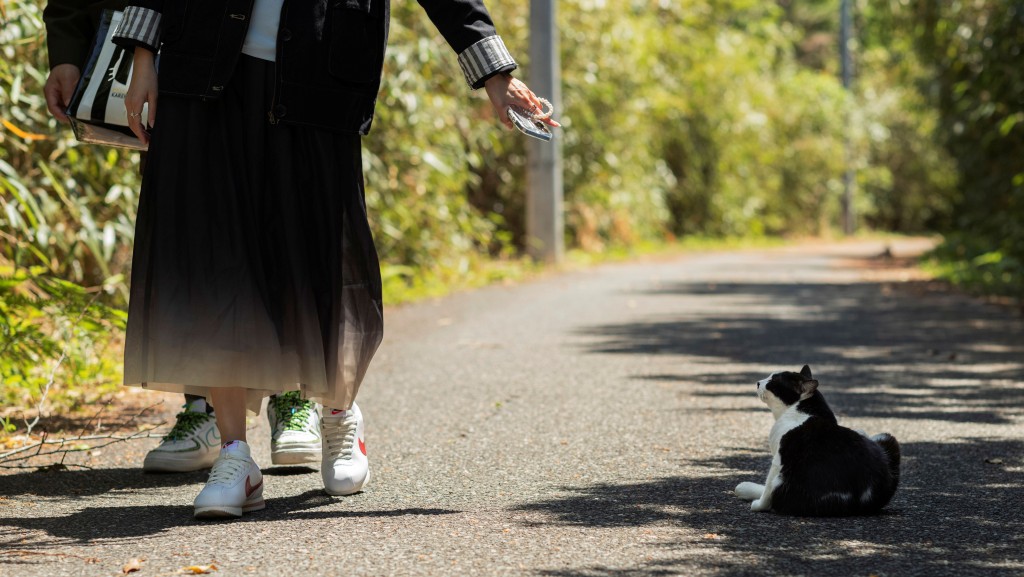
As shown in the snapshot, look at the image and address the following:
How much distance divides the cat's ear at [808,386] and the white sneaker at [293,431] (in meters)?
1.57

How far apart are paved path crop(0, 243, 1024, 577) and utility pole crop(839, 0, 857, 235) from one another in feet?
83.4

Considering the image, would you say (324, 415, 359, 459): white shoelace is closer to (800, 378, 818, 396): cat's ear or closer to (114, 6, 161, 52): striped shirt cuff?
(114, 6, 161, 52): striped shirt cuff

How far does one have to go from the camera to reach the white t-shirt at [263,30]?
3.54 meters

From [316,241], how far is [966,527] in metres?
1.89

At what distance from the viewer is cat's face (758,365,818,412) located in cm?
356

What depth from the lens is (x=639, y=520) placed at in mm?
3467

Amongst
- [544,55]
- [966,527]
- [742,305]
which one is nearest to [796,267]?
[544,55]

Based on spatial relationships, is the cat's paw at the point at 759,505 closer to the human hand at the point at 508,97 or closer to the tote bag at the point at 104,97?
the human hand at the point at 508,97

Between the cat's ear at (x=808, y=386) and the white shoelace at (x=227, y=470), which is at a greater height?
the cat's ear at (x=808, y=386)

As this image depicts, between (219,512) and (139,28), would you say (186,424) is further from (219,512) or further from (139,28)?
(139,28)

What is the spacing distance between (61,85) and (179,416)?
115 cm

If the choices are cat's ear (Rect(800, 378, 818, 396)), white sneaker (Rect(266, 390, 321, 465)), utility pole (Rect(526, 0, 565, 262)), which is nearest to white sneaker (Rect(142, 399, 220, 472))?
white sneaker (Rect(266, 390, 321, 465))

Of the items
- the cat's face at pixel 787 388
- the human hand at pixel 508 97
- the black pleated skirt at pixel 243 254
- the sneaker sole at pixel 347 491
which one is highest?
the human hand at pixel 508 97

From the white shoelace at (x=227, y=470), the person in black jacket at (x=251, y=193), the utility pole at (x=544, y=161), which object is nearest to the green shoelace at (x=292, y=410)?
the person in black jacket at (x=251, y=193)
